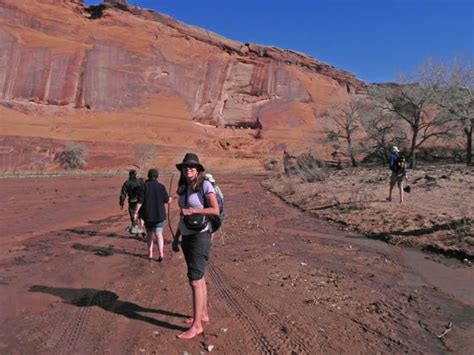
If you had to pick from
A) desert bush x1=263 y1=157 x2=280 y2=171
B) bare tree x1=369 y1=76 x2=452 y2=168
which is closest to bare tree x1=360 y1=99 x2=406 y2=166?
bare tree x1=369 y1=76 x2=452 y2=168

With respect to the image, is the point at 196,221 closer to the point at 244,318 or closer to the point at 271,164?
the point at 244,318

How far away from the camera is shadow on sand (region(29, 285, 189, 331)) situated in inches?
205

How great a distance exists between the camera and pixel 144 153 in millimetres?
51938

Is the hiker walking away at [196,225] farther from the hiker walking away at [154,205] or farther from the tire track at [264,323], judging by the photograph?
the hiker walking away at [154,205]

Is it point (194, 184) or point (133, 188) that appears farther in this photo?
point (133, 188)

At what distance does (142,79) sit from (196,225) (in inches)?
2396

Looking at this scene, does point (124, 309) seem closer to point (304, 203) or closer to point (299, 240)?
point (299, 240)

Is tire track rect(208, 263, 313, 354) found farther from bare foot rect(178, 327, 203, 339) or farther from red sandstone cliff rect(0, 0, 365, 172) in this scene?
red sandstone cliff rect(0, 0, 365, 172)

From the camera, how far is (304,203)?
17031 millimetres

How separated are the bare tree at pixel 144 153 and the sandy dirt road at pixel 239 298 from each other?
41216 millimetres

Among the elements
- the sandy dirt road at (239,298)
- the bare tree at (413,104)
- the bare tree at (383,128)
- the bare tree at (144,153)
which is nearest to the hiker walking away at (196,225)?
the sandy dirt road at (239,298)

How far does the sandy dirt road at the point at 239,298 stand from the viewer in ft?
14.9

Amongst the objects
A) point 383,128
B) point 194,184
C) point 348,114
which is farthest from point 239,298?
point 348,114

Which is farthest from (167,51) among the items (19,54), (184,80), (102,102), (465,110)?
(465,110)
